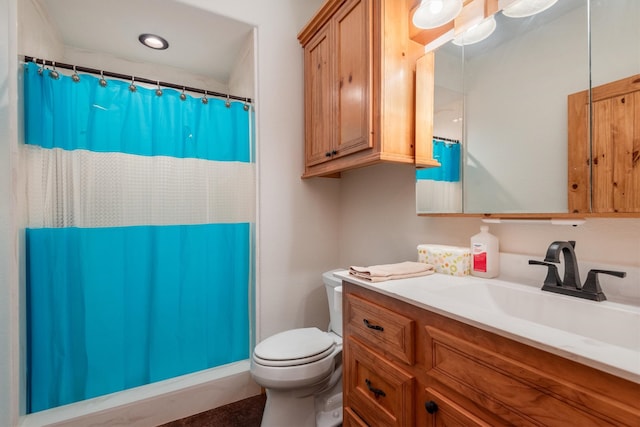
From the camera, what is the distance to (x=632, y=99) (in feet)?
2.50

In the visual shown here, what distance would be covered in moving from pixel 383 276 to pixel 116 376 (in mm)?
1589

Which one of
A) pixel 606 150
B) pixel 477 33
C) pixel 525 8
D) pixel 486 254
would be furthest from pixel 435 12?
pixel 486 254

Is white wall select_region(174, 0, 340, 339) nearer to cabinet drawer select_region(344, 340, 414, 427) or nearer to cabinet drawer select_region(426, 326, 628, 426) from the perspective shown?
cabinet drawer select_region(344, 340, 414, 427)

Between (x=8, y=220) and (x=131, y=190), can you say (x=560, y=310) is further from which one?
(x=8, y=220)

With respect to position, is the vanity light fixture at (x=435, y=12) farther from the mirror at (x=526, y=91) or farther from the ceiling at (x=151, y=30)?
the ceiling at (x=151, y=30)

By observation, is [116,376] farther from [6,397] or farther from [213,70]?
[213,70]

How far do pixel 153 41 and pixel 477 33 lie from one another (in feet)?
6.39

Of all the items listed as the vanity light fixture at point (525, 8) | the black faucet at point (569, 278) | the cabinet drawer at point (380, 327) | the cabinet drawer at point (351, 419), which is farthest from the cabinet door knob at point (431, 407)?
the vanity light fixture at point (525, 8)

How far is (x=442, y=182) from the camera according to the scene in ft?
4.21

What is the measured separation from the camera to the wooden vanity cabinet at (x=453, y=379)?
51cm

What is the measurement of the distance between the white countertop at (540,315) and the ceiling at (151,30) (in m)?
1.74

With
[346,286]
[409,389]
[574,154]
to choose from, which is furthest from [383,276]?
[574,154]

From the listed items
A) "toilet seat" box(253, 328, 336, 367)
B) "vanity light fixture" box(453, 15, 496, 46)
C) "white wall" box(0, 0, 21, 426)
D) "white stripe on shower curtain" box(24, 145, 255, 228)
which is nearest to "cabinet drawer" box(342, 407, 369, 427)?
"toilet seat" box(253, 328, 336, 367)

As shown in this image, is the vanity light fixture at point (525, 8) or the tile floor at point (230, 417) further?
the tile floor at point (230, 417)
